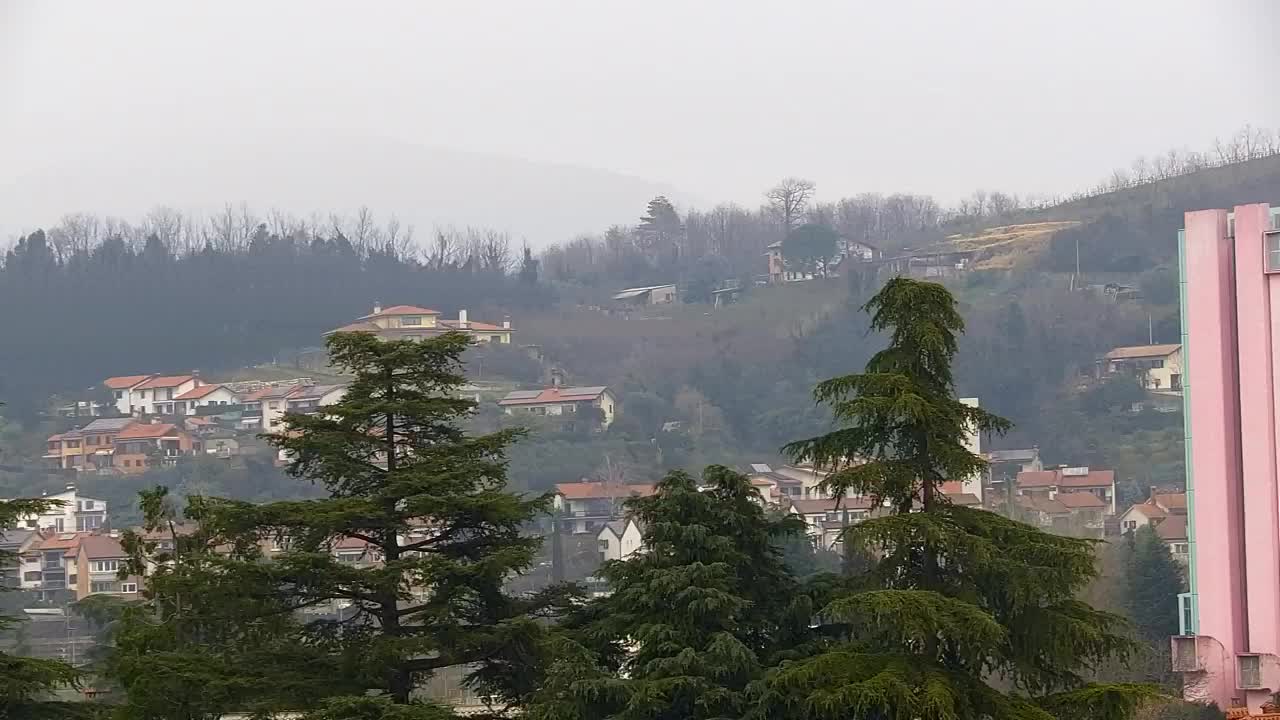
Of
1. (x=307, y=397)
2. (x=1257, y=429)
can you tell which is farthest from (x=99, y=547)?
(x=1257, y=429)

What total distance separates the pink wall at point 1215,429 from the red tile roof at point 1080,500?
45.6 metres

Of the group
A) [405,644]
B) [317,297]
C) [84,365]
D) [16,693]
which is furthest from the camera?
[317,297]

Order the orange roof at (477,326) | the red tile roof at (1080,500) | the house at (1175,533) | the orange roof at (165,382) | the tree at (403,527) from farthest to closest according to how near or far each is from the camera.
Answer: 1. the orange roof at (477,326)
2. the orange roof at (165,382)
3. the red tile roof at (1080,500)
4. the house at (1175,533)
5. the tree at (403,527)

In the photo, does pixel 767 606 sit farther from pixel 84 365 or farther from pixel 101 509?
pixel 84 365

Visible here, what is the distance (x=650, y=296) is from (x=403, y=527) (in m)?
97.9

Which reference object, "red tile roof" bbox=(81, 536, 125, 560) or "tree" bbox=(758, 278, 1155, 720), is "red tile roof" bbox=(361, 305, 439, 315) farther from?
"tree" bbox=(758, 278, 1155, 720)

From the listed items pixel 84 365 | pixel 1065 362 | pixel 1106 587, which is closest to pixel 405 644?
pixel 1106 587

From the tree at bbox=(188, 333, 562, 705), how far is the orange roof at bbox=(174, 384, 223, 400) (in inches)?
3118

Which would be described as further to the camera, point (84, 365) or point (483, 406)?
point (84, 365)

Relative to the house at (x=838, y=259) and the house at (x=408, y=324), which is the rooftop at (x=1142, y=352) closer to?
the house at (x=838, y=259)

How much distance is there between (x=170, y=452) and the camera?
272 ft

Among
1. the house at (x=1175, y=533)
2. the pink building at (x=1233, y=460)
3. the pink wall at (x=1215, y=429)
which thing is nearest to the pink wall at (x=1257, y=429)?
the pink building at (x=1233, y=460)

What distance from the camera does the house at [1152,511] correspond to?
5956cm

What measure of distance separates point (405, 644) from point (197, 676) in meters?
1.27
